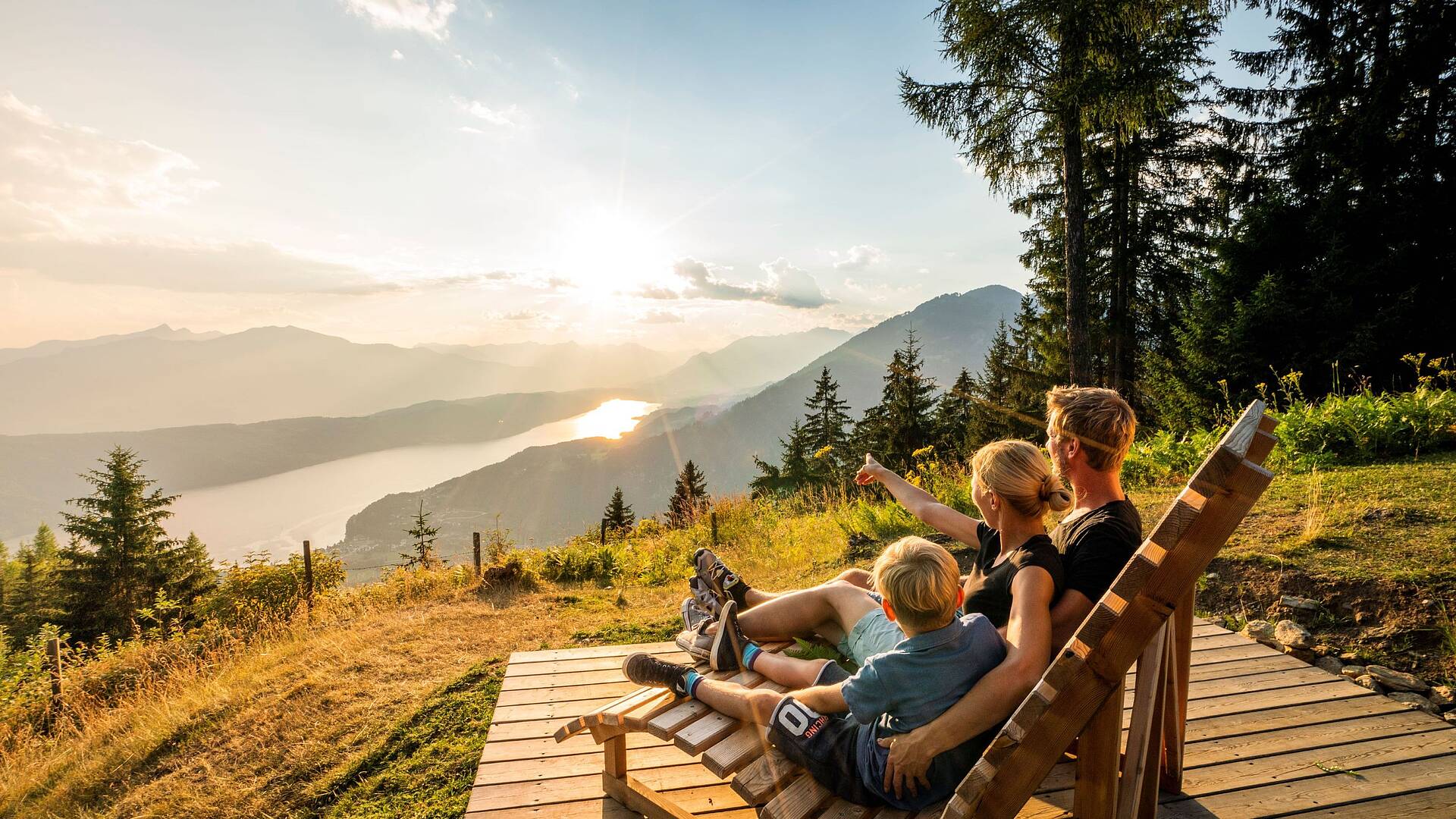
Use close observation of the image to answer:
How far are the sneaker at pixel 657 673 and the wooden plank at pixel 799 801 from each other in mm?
586

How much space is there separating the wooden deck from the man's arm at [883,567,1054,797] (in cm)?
60

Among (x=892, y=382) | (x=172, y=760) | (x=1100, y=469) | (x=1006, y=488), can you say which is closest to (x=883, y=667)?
(x=1006, y=488)

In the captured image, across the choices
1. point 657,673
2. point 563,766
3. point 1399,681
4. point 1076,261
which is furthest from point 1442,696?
point 1076,261

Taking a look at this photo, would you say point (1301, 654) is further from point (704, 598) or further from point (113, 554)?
point (113, 554)

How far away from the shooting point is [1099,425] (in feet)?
7.41

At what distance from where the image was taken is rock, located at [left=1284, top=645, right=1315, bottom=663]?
3502 millimetres

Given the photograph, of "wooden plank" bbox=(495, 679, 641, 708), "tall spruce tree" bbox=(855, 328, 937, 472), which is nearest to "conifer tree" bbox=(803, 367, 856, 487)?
"tall spruce tree" bbox=(855, 328, 937, 472)

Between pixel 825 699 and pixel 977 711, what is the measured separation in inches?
19.8

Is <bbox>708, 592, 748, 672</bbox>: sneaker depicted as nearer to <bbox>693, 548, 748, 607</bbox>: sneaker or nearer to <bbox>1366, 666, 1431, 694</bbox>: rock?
<bbox>693, 548, 748, 607</bbox>: sneaker

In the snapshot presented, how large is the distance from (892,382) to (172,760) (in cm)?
3205

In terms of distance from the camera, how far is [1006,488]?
2301mm

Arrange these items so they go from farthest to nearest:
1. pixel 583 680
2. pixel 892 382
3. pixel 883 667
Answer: pixel 892 382 < pixel 583 680 < pixel 883 667

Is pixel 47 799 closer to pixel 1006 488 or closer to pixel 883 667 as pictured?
pixel 883 667

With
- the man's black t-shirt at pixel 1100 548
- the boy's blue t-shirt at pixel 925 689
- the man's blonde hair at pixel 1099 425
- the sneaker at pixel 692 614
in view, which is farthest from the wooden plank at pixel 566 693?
the man's blonde hair at pixel 1099 425
